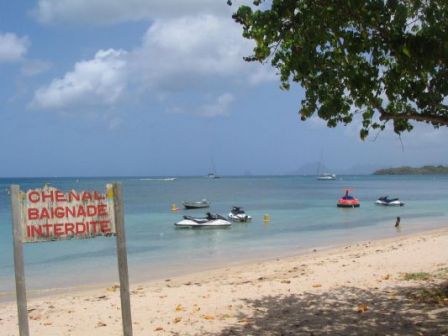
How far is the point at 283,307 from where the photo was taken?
368 inches

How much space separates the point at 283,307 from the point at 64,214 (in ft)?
15.7

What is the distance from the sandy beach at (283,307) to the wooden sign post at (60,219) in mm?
2603

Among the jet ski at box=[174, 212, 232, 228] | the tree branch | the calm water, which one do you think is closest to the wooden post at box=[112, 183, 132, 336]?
the tree branch

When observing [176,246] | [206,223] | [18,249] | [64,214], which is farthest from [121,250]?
[206,223]

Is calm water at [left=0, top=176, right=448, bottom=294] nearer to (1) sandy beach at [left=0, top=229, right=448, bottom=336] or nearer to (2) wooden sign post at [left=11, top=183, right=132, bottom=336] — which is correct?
(1) sandy beach at [left=0, top=229, right=448, bottom=336]

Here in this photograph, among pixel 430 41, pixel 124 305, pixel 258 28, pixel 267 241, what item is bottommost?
pixel 267 241

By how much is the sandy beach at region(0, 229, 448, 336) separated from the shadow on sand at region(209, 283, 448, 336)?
0.01 metres

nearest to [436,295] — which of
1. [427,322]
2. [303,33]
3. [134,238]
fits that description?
[427,322]

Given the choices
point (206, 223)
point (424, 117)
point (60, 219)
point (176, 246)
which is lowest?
point (176, 246)

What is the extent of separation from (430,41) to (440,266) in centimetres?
792

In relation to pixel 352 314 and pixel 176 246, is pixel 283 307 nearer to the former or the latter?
pixel 352 314

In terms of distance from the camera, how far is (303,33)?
6.53 m

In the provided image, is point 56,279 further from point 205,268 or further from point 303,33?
point 303,33

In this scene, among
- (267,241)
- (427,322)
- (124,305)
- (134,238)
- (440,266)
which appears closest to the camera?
(124,305)
